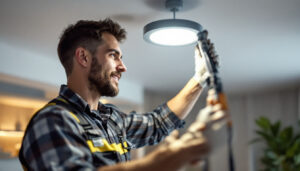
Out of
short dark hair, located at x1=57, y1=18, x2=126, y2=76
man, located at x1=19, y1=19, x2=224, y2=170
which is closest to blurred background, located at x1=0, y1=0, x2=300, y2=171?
short dark hair, located at x1=57, y1=18, x2=126, y2=76

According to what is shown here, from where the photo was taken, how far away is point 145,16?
86.5 inches

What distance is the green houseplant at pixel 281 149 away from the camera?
422cm

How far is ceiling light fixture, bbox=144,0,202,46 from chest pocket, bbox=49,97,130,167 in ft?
3.52

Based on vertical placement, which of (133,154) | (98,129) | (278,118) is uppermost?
(98,129)

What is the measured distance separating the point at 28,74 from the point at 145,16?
4.53 ft

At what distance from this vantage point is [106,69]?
1255 mm

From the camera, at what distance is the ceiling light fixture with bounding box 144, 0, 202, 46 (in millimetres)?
1997

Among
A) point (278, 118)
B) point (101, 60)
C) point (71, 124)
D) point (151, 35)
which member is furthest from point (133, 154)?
point (71, 124)

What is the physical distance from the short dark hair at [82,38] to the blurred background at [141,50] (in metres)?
0.67

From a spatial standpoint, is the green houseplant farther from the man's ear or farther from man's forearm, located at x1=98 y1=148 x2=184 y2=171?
man's forearm, located at x1=98 y1=148 x2=184 y2=171

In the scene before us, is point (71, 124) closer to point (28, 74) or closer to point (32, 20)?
Answer: point (32, 20)

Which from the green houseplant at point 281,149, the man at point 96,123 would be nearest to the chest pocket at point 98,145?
the man at point 96,123

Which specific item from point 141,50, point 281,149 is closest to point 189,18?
point 141,50

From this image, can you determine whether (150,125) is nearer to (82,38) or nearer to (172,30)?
(82,38)
